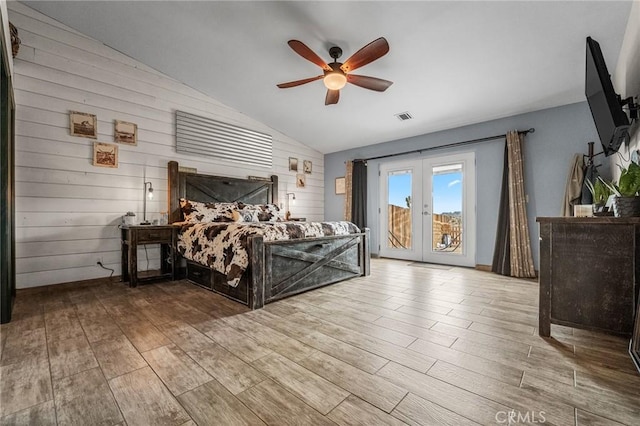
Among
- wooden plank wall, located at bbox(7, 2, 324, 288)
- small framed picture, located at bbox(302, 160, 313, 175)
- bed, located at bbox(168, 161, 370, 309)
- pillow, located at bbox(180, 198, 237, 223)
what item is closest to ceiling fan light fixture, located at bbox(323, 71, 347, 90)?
bed, located at bbox(168, 161, 370, 309)

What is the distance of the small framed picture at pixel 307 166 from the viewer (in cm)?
627

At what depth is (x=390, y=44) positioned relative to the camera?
302cm

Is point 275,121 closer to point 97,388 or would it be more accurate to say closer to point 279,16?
point 279,16

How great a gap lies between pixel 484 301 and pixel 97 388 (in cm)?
317

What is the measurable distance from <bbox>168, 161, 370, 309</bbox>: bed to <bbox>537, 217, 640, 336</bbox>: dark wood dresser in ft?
6.81

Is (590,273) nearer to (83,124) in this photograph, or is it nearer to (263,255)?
(263,255)

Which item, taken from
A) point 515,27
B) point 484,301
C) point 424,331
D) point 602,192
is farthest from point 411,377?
point 515,27

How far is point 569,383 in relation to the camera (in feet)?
4.58

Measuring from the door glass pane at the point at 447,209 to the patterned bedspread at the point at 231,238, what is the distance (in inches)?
91.5

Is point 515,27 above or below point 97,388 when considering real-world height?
above

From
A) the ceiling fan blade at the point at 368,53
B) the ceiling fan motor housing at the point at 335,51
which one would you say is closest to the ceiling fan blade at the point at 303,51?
the ceiling fan blade at the point at 368,53

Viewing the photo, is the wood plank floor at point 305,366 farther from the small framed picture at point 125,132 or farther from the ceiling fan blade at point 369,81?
the ceiling fan blade at point 369,81

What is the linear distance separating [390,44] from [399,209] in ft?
10.8

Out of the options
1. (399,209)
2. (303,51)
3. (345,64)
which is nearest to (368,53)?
(345,64)
